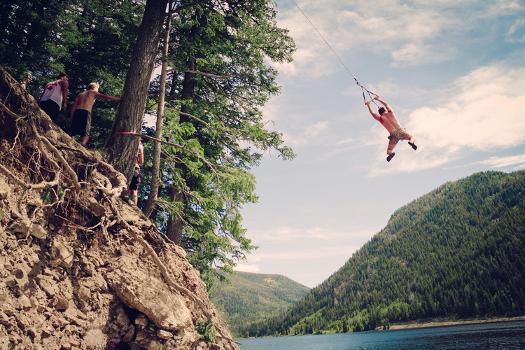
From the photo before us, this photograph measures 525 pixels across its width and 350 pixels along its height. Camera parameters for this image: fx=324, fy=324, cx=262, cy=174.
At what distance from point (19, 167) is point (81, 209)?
0.93 metres

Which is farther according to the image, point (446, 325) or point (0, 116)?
point (446, 325)

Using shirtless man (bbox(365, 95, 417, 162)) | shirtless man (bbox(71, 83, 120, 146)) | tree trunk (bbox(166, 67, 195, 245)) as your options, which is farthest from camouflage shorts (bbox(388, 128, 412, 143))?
shirtless man (bbox(71, 83, 120, 146))

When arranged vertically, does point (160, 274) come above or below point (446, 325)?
above

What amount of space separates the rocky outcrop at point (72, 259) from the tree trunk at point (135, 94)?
45 centimetres

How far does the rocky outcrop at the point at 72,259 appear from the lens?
370 centimetres

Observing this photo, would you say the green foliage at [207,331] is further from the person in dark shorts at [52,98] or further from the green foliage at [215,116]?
the person in dark shorts at [52,98]

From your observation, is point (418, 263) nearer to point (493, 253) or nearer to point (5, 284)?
point (493, 253)

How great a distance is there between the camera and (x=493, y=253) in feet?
485

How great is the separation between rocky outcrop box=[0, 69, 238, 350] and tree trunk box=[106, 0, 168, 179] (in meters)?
0.45

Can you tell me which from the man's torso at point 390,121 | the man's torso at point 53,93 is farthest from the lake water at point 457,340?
the man's torso at point 53,93

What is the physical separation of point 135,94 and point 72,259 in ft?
9.47

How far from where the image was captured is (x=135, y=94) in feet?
18.6

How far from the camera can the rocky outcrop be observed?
145 inches

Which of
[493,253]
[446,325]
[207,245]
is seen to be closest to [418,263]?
[493,253]
